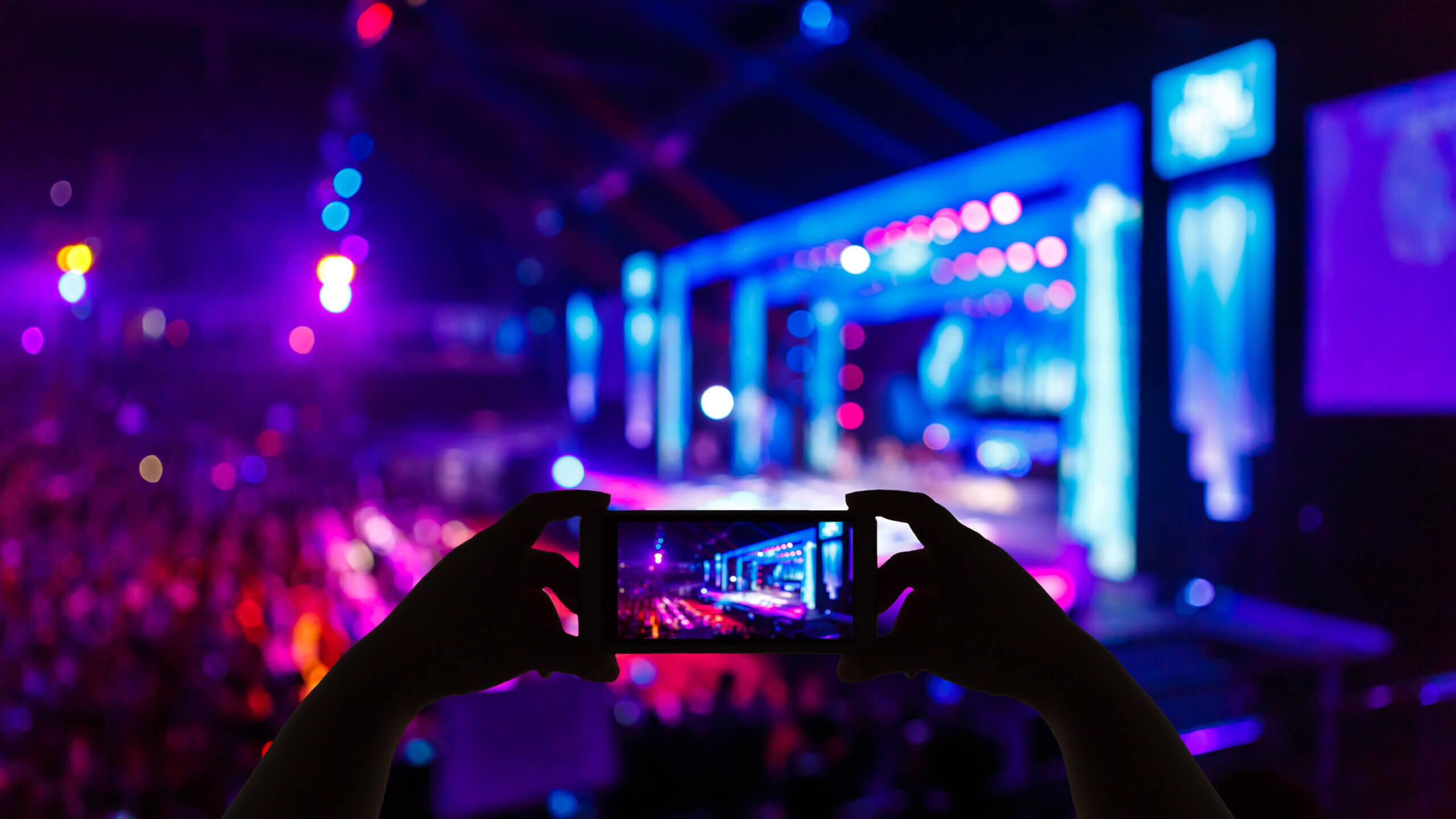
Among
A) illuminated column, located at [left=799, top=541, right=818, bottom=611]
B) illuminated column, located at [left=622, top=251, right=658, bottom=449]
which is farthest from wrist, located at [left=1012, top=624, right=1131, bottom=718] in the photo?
illuminated column, located at [left=622, top=251, right=658, bottom=449]

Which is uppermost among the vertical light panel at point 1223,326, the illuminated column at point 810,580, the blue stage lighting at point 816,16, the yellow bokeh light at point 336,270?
the blue stage lighting at point 816,16

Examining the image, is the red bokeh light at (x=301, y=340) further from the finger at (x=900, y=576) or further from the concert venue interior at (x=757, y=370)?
the finger at (x=900, y=576)

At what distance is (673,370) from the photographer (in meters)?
10.1

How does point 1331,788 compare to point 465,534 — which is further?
point 465,534

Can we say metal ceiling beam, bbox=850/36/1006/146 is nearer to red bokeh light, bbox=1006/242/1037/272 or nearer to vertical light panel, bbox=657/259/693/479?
red bokeh light, bbox=1006/242/1037/272

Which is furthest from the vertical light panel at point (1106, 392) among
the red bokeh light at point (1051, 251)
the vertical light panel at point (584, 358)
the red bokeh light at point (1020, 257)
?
the vertical light panel at point (584, 358)

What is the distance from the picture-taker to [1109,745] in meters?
0.61

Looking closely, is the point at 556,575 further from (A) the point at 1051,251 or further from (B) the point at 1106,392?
(A) the point at 1051,251

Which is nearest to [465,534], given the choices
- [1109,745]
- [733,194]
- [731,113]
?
[733,194]

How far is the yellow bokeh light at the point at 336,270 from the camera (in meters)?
7.19

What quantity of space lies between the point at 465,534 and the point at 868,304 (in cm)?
523

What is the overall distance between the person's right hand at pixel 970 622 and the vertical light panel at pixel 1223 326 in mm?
3559

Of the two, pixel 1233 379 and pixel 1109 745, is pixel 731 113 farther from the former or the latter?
pixel 1109 745

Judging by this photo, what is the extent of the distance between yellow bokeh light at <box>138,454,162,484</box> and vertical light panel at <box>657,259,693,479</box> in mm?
5402
